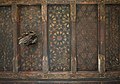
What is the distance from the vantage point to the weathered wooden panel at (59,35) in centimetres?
304

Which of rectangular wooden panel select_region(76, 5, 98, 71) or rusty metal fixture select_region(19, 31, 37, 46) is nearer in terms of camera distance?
rusty metal fixture select_region(19, 31, 37, 46)

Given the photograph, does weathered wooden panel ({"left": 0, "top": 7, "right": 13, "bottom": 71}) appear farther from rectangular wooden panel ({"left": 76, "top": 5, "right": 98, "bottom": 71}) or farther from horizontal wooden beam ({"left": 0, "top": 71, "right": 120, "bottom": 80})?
rectangular wooden panel ({"left": 76, "top": 5, "right": 98, "bottom": 71})

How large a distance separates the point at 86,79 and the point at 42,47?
33.8 inches

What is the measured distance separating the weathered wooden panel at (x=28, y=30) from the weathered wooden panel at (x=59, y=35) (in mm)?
178

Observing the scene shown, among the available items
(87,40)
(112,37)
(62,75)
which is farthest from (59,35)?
(112,37)

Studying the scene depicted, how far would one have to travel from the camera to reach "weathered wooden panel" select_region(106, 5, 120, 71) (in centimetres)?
302

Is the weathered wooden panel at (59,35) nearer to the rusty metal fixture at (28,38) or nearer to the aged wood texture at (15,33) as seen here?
the rusty metal fixture at (28,38)

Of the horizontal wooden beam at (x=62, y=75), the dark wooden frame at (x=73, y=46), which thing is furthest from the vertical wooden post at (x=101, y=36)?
the horizontal wooden beam at (x=62, y=75)

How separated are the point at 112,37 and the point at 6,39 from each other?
1713 millimetres

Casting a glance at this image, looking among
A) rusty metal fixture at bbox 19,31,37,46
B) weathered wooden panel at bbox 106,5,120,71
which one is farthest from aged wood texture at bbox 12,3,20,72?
weathered wooden panel at bbox 106,5,120,71

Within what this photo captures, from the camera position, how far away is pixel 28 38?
2855 mm

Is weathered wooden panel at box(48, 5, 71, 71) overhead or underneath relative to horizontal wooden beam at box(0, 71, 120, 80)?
overhead

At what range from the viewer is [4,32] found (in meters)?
3.10

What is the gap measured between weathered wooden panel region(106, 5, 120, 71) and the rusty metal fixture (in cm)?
115
